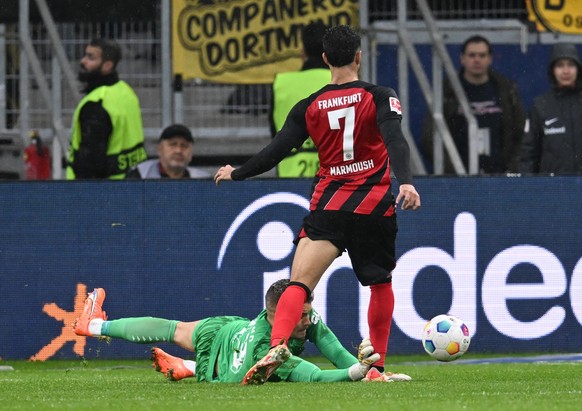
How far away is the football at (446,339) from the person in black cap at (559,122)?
12.0 ft

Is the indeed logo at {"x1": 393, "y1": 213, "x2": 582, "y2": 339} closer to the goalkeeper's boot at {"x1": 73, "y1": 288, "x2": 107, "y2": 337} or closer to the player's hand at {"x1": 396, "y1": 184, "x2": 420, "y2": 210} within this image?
the goalkeeper's boot at {"x1": 73, "y1": 288, "x2": 107, "y2": 337}

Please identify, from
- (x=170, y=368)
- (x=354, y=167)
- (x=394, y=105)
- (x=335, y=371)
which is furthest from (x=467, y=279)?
(x=394, y=105)

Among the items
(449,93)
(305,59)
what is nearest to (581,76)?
(449,93)

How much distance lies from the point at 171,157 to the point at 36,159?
180cm

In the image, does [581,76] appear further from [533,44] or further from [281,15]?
[281,15]

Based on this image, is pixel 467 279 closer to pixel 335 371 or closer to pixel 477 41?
pixel 477 41

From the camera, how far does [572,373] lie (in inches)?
379

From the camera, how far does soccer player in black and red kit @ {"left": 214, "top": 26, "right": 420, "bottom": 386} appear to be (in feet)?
27.6

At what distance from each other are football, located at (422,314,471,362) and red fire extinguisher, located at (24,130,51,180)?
18.1ft

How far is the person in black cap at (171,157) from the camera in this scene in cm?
1279

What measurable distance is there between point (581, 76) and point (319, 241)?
5460 mm

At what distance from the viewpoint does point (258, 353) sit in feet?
28.4

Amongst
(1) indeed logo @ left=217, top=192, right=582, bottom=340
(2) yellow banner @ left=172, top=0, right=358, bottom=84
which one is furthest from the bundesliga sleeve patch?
(2) yellow banner @ left=172, top=0, right=358, bottom=84

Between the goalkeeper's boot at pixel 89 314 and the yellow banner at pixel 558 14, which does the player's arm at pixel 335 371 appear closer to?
the goalkeeper's boot at pixel 89 314
